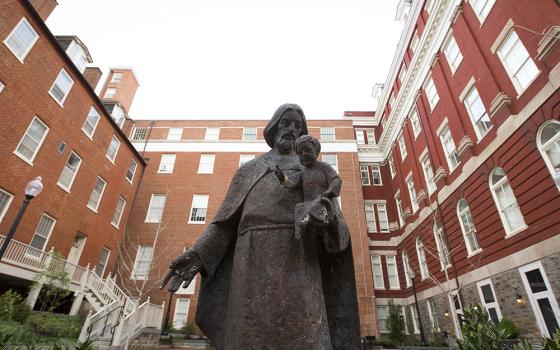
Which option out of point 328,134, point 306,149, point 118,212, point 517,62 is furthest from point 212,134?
point 306,149

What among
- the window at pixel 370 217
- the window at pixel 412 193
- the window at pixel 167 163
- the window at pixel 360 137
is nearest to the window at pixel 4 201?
the window at pixel 167 163

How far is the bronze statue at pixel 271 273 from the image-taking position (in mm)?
1942

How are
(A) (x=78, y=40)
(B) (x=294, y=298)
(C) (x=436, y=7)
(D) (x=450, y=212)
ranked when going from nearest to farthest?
(B) (x=294, y=298) < (D) (x=450, y=212) < (C) (x=436, y=7) < (A) (x=78, y=40)

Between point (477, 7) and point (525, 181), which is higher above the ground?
point (477, 7)

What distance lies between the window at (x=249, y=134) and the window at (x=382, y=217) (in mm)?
14180

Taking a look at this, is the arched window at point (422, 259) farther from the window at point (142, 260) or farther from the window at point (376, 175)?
the window at point (142, 260)

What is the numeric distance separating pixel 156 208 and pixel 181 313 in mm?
9371

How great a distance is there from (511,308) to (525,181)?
217 inches

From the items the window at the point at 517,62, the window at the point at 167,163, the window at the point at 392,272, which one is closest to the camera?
the window at the point at 517,62

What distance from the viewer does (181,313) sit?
22.6 m

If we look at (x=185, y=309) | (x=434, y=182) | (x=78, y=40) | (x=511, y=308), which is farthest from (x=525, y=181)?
(x=78, y=40)

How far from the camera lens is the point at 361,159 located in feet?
105

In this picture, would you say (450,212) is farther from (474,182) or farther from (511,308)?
(511,308)

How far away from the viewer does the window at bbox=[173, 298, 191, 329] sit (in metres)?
21.9
